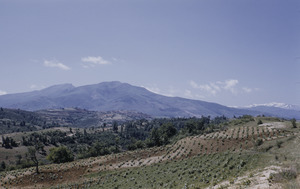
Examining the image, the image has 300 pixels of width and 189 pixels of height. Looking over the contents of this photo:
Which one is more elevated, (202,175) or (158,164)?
(202,175)

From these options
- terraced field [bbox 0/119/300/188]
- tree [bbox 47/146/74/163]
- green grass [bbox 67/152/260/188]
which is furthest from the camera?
tree [bbox 47/146/74/163]

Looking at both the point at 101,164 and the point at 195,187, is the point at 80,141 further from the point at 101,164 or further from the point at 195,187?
the point at 195,187

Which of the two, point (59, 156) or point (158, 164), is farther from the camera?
point (59, 156)

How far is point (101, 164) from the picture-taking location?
49.5m

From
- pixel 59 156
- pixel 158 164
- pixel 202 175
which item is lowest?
pixel 59 156

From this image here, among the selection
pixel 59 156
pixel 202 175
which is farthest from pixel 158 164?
pixel 59 156

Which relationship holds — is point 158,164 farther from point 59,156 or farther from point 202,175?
point 59,156

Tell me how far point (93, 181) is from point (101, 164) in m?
10.7

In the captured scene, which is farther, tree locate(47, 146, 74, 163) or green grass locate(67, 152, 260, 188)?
tree locate(47, 146, 74, 163)

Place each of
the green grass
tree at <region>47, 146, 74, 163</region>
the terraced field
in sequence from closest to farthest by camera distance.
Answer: the green grass, the terraced field, tree at <region>47, 146, 74, 163</region>

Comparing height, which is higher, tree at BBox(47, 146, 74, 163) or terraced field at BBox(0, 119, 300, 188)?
terraced field at BBox(0, 119, 300, 188)

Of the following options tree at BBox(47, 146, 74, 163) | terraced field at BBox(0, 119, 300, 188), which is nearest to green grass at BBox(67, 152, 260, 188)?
terraced field at BBox(0, 119, 300, 188)

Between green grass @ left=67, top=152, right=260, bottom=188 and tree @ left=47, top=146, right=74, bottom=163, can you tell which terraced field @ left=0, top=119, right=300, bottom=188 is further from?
tree @ left=47, top=146, right=74, bottom=163

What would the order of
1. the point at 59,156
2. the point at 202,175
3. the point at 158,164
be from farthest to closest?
the point at 59,156
the point at 158,164
the point at 202,175
